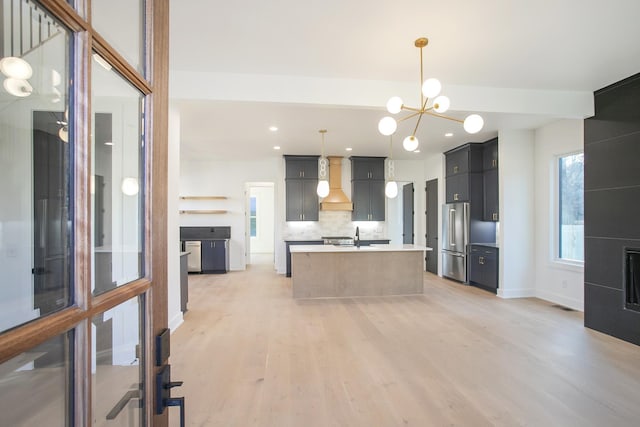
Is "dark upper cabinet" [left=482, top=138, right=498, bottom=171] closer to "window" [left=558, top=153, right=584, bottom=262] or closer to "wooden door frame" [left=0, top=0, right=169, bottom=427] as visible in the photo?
"window" [left=558, top=153, right=584, bottom=262]

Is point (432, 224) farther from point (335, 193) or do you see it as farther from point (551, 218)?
point (551, 218)

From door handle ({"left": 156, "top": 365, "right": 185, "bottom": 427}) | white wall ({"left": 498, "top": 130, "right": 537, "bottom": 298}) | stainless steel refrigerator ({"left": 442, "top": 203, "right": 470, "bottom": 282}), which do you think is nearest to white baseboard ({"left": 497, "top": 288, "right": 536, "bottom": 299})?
white wall ({"left": 498, "top": 130, "right": 537, "bottom": 298})

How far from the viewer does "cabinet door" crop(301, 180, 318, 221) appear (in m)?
7.68

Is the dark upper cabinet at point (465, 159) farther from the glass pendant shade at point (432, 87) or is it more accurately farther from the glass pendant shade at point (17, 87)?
the glass pendant shade at point (17, 87)

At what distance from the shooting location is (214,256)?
313 inches

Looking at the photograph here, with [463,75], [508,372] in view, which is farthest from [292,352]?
[463,75]

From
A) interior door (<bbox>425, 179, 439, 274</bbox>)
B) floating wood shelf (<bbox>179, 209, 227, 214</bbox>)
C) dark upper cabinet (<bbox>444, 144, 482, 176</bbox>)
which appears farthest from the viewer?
floating wood shelf (<bbox>179, 209, 227, 214</bbox>)

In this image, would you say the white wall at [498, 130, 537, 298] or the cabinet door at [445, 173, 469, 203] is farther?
the cabinet door at [445, 173, 469, 203]

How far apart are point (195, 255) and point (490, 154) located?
6.55 m

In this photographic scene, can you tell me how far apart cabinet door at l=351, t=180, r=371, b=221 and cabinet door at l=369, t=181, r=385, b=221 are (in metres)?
0.10

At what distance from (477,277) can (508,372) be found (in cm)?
367

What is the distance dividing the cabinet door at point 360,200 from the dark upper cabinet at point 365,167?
0.53 feet

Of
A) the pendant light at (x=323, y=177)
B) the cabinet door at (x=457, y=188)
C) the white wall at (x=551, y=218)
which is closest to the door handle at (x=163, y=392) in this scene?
the pendant light at (x=323, y=177)

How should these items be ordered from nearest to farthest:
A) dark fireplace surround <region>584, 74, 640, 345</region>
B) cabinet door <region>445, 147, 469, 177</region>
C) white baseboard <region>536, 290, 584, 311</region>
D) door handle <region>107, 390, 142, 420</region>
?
door handle <region>107, 390, 142, 420</region> → dark fireplace surround <region>584, 74, 640, 345</region> → white baseboard <region>536, 290, 584, 311</region> → cabinet door <region>445, 147, 469, 177</region>
